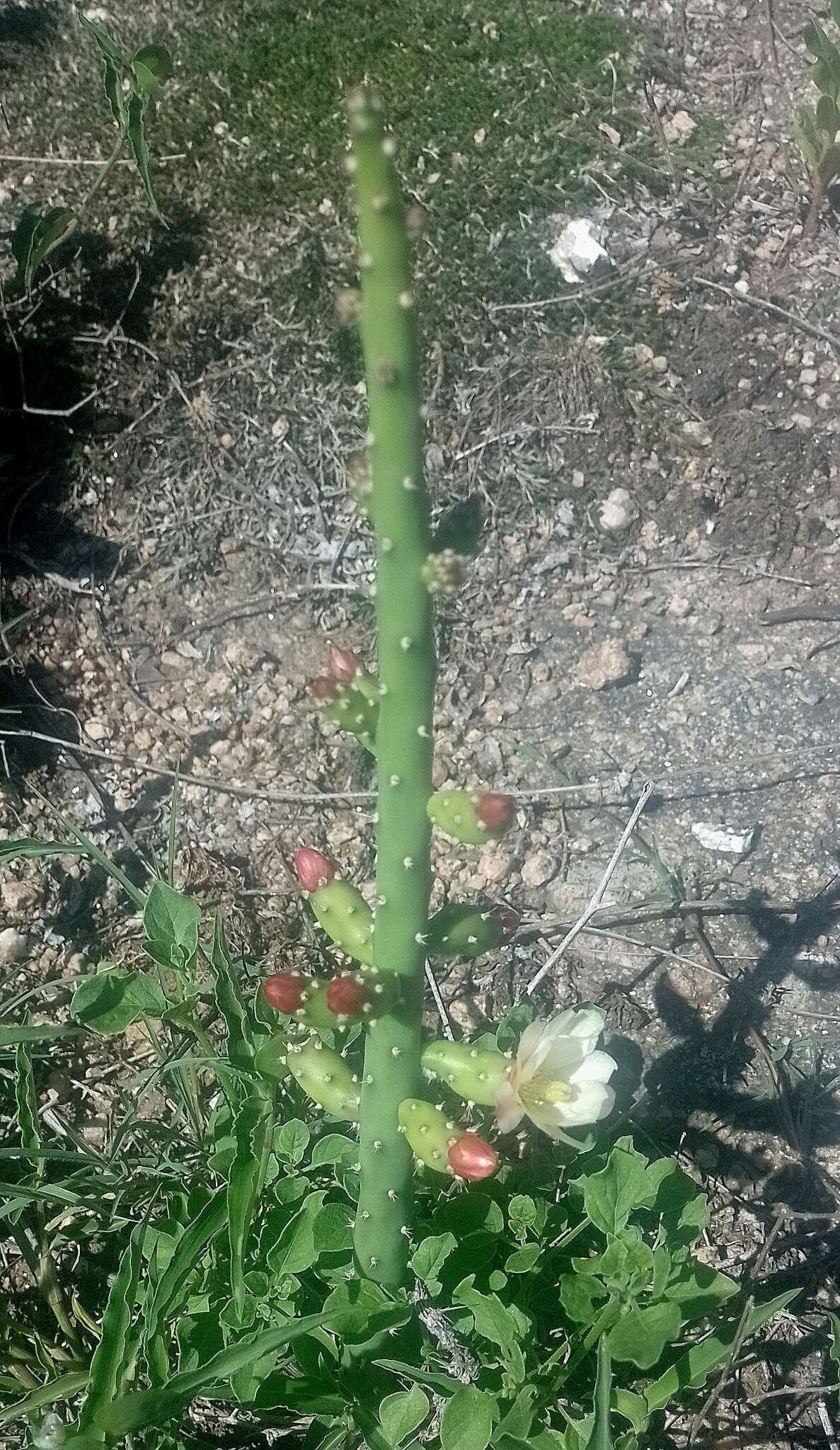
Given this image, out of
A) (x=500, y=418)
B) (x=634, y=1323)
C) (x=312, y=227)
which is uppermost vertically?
(x=312, y=227)

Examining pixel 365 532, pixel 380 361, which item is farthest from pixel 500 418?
pixel 380 361

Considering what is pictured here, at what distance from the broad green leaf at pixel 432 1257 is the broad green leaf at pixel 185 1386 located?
0.65ft

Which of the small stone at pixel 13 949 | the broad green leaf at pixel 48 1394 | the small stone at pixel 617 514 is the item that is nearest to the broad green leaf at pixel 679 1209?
the broad green leaf at pixel 48 1394

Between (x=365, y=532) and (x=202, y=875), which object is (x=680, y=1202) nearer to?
(x=202, y=875)

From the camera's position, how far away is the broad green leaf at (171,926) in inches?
66.3

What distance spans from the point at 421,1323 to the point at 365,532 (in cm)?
184

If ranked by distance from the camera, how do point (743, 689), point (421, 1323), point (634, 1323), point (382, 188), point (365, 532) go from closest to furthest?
point (382, 188)
point (634, 1323)
point (421, 1323)
point (743, 689)
point (365, 532)

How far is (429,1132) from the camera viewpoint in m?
1.41

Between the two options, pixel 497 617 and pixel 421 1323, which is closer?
pixel 421 1323

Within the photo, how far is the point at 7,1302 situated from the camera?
184 cm

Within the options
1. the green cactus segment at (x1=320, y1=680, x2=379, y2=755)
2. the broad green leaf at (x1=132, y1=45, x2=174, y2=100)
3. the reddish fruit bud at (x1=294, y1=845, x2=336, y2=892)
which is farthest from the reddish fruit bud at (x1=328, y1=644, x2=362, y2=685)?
the broad green leaf at (x1=132, y1=45, x2=174, y2=100)

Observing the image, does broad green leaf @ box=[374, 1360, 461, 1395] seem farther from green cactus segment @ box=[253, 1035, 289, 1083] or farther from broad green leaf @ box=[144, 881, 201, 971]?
broad green leaf @ box=[144, 881, 201, 971]

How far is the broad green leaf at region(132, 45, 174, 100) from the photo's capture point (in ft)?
9.15

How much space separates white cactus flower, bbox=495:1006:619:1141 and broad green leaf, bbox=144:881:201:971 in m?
0.56
